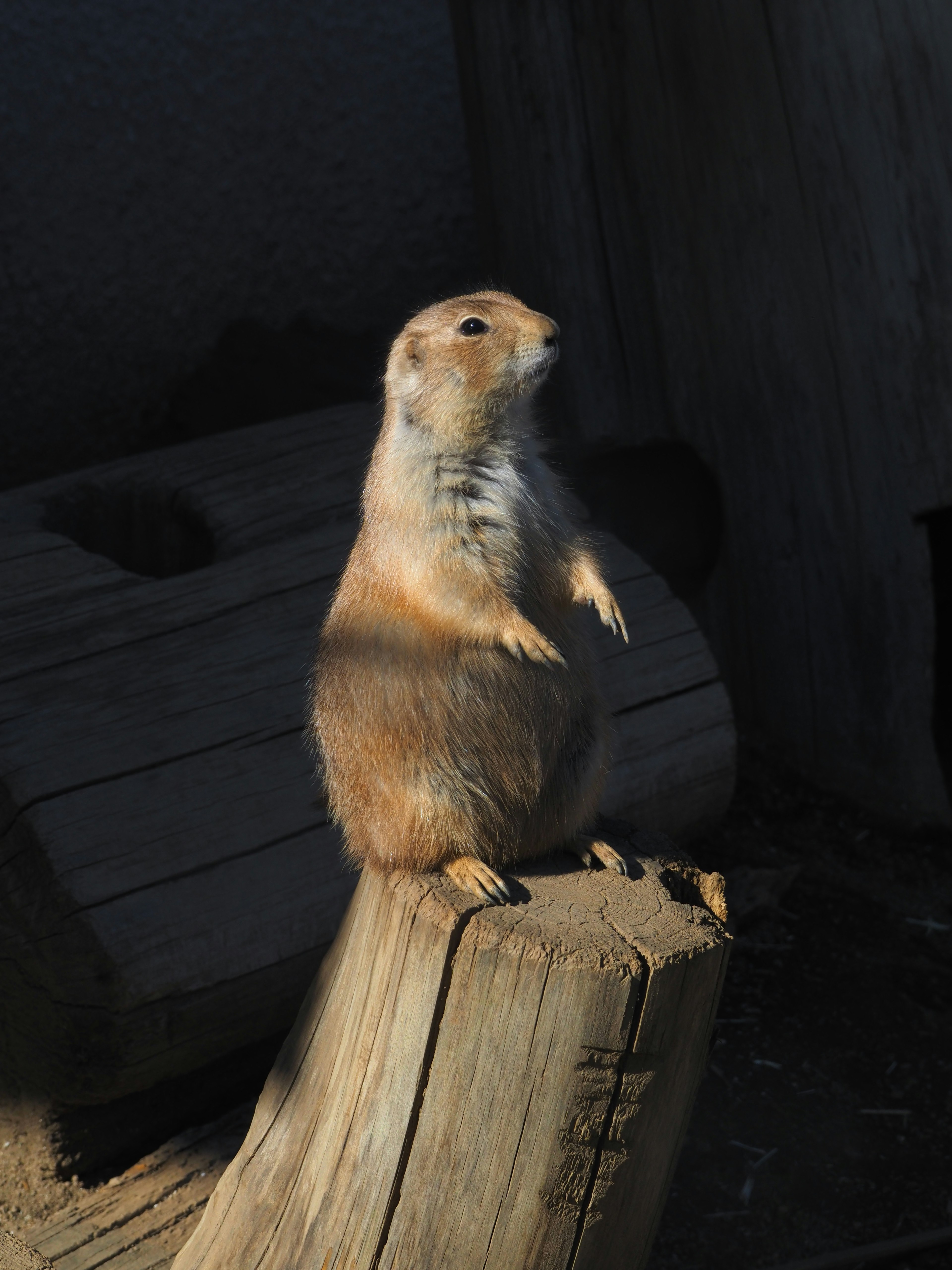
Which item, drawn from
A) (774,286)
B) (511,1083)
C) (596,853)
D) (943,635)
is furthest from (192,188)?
(511,1083)

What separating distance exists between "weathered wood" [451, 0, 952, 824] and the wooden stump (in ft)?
9.10

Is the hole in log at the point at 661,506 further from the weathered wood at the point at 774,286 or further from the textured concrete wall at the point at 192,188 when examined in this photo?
the textured concrete wall at the point at 192,188

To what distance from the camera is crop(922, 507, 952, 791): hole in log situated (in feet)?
15.8

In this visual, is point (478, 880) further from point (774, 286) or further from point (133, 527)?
point (774, 286)

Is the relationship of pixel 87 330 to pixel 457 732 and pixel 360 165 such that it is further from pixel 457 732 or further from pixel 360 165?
pixel 457 732

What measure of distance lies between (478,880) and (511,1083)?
0.36 meters

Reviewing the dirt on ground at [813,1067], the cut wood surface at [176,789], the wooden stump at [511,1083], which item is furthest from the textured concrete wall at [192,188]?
the wooden stump at [511,1083]

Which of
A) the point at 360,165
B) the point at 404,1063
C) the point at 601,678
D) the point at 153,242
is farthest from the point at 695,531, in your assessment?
the point at 404,1063

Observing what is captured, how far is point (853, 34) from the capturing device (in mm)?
4117

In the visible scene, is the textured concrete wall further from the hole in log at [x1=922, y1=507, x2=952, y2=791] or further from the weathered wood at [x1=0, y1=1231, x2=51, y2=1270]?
the weathered wood at [x1=0, y1=1231, x2=51, y2=1270]

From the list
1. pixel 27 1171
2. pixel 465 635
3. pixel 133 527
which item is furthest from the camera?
pixel 133 527

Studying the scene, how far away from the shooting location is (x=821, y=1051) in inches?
141

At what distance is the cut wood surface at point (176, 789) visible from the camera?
9.30 feet

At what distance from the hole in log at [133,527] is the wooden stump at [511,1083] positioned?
2.42 metres
